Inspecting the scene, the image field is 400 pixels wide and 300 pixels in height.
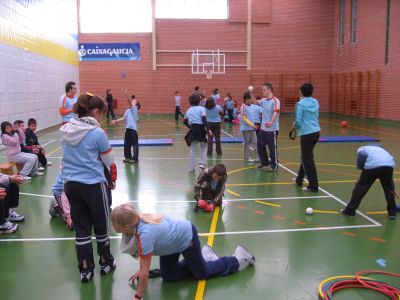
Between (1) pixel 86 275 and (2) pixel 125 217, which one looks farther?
(1) pixel 86 275

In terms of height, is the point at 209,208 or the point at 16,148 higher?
the point at 16,148

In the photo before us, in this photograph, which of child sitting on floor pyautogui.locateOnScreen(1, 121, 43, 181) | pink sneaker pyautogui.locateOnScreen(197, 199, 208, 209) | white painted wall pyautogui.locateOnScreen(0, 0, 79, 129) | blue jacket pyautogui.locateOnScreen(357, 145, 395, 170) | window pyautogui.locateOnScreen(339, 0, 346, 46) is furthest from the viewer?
window pyautogui.locateOnScreen(339, 0, 346, 46)

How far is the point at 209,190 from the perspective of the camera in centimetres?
604

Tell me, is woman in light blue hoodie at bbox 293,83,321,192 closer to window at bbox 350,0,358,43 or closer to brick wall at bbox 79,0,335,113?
window at bbox 350,0,358,43

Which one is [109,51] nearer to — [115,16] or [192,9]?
[115,16]

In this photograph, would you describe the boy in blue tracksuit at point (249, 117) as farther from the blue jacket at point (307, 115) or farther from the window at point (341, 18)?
the window at point (341, 18)

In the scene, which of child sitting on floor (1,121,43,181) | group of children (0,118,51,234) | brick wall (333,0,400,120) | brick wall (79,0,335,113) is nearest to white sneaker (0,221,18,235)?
group of children (0,118,51,234)

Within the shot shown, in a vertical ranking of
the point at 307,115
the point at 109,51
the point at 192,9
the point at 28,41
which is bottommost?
the point at 307,115

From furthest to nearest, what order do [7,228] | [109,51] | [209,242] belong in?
[109,51], [7,228], [209,242]

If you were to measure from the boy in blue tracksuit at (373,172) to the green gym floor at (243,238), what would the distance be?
20cm

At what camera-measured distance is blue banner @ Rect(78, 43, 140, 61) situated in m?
24.5

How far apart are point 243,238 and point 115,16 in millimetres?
22133

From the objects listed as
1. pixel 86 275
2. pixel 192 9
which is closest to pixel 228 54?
pixel 192 9

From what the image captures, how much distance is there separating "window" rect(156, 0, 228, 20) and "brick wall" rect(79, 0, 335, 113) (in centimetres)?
38
